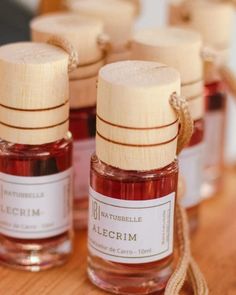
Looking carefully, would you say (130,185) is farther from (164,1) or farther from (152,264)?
(164,1)

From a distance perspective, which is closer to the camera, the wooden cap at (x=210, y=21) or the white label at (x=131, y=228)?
the white label at (x=131, y=228)

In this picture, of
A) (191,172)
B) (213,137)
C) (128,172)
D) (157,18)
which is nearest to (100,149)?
(128,172)

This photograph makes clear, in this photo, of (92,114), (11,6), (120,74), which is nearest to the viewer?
(120,74)

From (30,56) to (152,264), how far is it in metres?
0.17

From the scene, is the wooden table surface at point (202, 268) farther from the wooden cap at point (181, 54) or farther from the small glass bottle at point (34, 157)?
the wooden cap at point (181, 54)

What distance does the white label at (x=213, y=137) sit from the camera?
0.79 meters

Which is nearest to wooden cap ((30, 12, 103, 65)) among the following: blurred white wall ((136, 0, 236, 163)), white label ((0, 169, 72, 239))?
white label ((0, 169, 72, 239))

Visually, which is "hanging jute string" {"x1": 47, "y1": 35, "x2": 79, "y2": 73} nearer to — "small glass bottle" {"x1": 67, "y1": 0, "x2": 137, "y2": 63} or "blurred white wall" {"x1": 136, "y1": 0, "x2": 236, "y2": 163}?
"small glass bottle" {"x1": 67, "y1": 0, "x2": 137, "y2": 63}

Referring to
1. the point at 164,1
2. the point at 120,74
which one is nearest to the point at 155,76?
the point at 120,74

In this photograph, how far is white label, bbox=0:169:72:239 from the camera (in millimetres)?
621

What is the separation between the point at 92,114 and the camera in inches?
27.2

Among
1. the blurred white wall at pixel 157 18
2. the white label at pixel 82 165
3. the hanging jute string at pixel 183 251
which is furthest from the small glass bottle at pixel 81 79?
the blurred white wall at pixel 157 18

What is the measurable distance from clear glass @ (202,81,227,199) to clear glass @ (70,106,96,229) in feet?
0.44

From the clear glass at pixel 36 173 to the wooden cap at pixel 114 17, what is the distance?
0.48 ft
